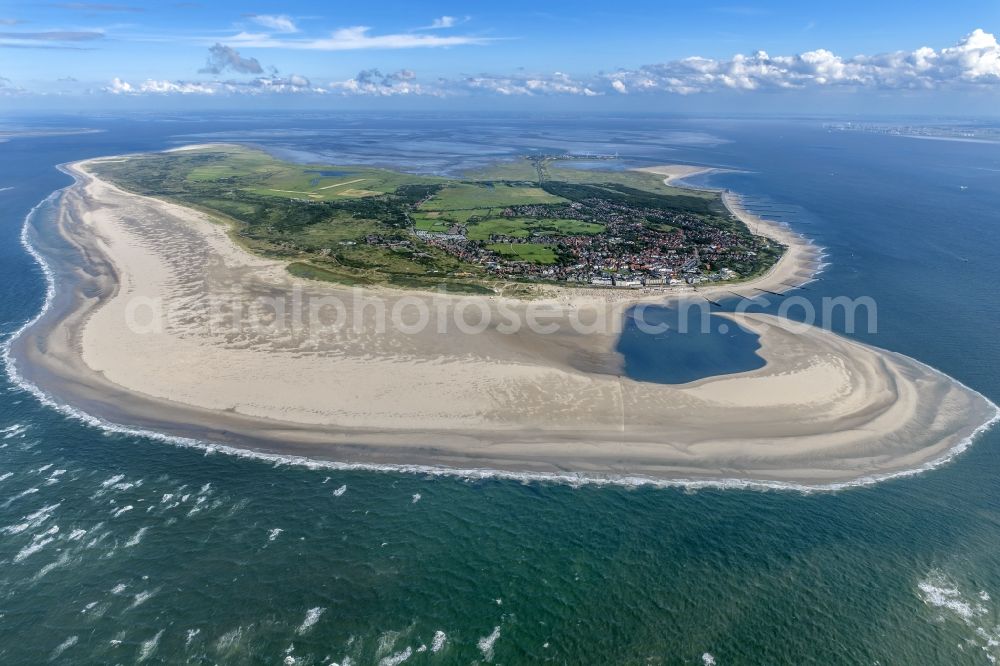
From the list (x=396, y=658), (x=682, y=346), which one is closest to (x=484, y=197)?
(x=682, y=346)

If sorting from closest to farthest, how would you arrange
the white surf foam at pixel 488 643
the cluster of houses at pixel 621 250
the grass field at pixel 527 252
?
the white surf foam at pixel 488 643
the cluster of houses at pixel 621 250
the grass field at pixel 527 252

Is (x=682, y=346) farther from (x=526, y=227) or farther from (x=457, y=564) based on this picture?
(x=526, y=227)

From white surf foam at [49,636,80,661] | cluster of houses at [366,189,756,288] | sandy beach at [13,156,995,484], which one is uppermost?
cluster of houses at [366,189,756,288]

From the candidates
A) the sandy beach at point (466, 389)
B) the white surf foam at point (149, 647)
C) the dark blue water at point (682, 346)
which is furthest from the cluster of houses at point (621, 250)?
the white surf foam at point (149, 647)

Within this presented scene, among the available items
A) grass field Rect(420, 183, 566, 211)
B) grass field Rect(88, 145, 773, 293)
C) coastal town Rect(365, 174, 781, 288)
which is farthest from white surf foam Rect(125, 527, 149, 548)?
grass field Rect(420, 183, 566, 211)

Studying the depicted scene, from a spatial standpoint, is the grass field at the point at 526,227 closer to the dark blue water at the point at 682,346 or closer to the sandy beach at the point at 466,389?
the sandy beach at the point at 466,389

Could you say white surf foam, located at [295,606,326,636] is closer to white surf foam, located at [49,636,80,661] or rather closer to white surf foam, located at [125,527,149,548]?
white surf foam, located at [49,636,80,661]

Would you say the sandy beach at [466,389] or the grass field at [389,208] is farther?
the grass field at [389,208]
